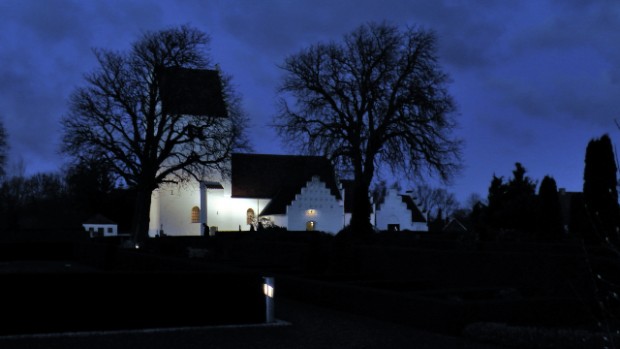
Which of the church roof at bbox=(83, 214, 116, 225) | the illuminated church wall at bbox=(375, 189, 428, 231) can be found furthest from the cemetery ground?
the church roof at bbox=(83, 214, 116, 225)

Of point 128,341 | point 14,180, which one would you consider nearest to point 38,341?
point 128,341

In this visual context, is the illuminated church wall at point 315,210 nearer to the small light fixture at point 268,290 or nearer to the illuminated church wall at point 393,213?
the illuminated church wall at point 393,213

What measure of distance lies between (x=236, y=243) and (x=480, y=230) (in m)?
12.9

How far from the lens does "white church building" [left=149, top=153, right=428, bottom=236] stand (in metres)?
57.9

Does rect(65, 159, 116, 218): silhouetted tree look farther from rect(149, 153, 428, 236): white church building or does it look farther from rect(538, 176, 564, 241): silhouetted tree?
rect(538, 176, 564, 241): silhouetted tree

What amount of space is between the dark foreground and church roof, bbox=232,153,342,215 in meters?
44.6

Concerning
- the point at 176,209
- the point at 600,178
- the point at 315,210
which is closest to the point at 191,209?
the point at 176,209

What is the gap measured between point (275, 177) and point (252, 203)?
342 centimetres

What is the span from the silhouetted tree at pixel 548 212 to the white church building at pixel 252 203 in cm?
2564

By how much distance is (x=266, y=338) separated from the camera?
1164cm

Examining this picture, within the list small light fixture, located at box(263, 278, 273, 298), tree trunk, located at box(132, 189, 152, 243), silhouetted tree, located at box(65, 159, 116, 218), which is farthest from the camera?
silhouetted tree, located at box(65, 159, 116, 218)

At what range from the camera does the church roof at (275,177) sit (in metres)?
59.1

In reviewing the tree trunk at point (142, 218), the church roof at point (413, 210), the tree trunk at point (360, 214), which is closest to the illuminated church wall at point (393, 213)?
the church roof at point (413, 210)

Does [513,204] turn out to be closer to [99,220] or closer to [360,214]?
[360,214]
